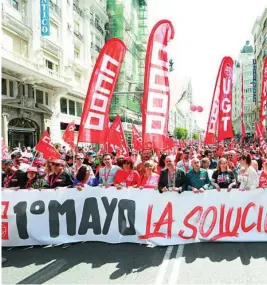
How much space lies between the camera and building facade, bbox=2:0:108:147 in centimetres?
2260

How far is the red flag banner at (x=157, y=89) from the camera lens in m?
7.15

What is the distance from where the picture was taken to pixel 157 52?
7.47 meters

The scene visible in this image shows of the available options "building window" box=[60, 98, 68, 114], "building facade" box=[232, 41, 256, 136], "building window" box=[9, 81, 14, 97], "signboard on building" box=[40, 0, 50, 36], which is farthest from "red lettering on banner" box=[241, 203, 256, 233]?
"building facade" box=[232, 41, 256, 136]

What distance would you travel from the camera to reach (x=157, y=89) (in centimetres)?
734

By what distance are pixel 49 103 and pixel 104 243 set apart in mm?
23605

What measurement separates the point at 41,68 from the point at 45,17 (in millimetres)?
3807

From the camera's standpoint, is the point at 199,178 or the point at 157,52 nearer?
the point at 199,178

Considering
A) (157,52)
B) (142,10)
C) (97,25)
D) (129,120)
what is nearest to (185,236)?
(157,52)

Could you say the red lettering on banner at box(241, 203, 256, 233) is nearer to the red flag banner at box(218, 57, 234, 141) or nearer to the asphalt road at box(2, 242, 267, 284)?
the asphalt road at box(2, 242, 267, 284)

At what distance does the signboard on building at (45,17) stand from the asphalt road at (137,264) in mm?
22589

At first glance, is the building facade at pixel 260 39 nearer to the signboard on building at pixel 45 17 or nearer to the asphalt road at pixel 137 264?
the signboard on building at pixel 45 17

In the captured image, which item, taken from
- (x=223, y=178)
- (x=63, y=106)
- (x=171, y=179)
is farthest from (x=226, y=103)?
(x=63, y=106)

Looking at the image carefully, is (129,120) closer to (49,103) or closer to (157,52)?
(49,103)

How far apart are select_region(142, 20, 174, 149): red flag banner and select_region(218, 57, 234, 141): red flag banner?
13.9 feet
